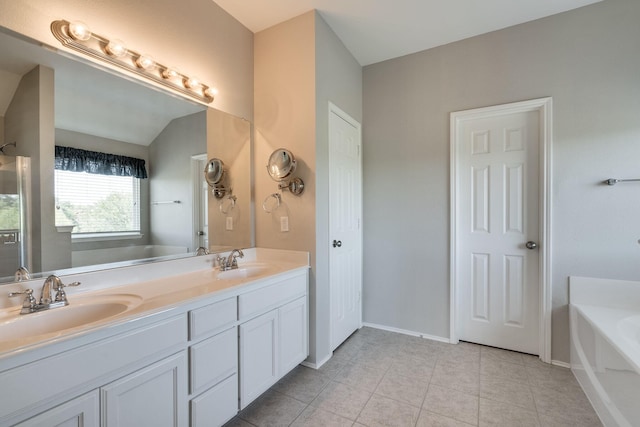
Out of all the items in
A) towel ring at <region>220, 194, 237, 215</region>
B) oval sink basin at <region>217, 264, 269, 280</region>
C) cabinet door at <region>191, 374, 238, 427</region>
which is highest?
towel ring at <region>220, 194, 237, 215</region>

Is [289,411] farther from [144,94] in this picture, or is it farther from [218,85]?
[218,85]

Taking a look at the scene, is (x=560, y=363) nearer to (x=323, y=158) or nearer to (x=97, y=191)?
(x=323, y=158)

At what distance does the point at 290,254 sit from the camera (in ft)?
7.23

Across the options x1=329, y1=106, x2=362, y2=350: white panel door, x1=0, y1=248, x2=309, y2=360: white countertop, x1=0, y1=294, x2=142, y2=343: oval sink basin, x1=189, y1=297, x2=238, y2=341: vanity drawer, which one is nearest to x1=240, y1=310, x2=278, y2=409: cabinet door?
x1=189, y1=297, x2=238, y2=341: vanity drawer

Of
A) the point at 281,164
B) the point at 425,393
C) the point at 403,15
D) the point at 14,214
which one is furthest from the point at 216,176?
the point at 425,393

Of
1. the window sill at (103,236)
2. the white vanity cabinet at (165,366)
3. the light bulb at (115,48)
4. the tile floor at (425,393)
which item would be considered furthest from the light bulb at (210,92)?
the tile floor at (425,393)

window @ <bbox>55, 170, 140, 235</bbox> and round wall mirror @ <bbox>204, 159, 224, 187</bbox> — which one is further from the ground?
round wall mirror @ <bbox>204, 159, 224, 187</bbox>

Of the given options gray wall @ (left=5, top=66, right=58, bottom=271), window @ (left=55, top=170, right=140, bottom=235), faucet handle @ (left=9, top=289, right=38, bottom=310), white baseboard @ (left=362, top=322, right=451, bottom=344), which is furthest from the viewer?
white baseboard @ (left=362, top=322, right=451, bottom=344)

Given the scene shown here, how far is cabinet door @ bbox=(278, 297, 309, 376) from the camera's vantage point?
185 cm

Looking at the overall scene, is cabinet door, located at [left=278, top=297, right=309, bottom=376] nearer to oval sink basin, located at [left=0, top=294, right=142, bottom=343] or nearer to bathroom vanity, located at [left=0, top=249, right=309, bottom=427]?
bathroom vanity, located at [left=0, top=249, right=309, bottom=427]

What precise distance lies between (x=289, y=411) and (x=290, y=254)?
1.01 metres

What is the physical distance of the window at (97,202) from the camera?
1.35 m

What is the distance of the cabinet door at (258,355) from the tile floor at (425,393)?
18 cm

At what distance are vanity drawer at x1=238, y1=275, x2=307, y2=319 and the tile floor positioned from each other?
2.01 ft
